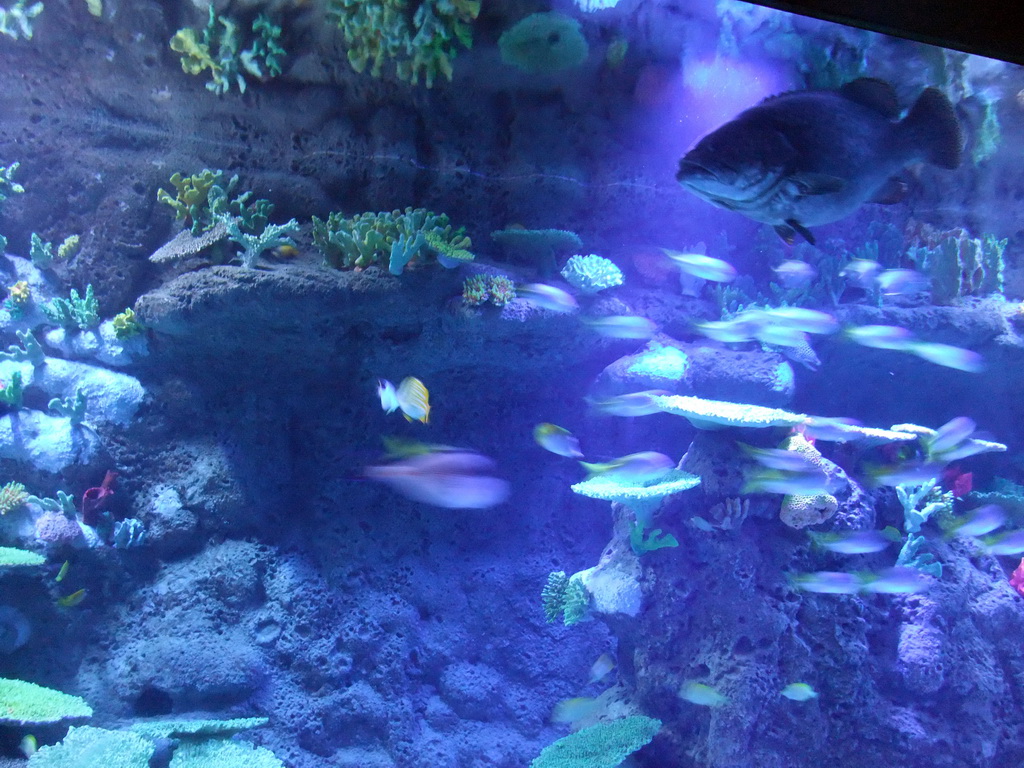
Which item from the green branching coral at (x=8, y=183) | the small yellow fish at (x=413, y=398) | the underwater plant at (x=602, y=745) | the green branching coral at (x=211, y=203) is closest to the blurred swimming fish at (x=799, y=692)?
the underwater plant at (x=602, y=745)

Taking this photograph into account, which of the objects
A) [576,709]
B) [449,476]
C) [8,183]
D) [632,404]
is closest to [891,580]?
[632,404]

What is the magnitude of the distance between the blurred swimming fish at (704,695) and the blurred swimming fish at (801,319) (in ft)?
10.7

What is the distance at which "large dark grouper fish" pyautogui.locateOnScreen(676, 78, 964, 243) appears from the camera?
202 centimetres

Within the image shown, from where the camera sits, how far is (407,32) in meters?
5.18

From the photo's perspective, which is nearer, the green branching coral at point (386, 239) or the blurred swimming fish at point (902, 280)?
the green branching coral at point (386, 239)

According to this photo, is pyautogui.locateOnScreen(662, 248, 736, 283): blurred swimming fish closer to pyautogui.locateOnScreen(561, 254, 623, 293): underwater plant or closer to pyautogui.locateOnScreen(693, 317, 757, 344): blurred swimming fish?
pyautogui.locateOnScreen(693, 317, 757, 344): blurred swimming fish

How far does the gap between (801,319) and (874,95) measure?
3.19m

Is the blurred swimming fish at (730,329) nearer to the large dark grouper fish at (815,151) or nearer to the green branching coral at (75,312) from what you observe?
the large dark grouper fish at (815,151)

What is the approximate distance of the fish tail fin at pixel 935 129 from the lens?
7.36 ft

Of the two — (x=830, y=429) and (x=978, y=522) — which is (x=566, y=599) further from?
(x=978, y=522)

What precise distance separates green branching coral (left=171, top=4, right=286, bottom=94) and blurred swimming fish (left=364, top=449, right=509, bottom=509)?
4.64m

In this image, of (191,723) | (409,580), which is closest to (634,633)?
(409,580)

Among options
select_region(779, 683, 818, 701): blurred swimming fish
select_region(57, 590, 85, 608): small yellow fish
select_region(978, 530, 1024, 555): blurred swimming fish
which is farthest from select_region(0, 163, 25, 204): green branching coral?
select_region(978, 530, 1024, 555): blurred swimming fish

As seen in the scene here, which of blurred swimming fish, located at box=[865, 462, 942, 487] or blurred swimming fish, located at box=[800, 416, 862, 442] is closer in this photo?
blurred swimming fish, located at box=[865, 462, 942, 487]
